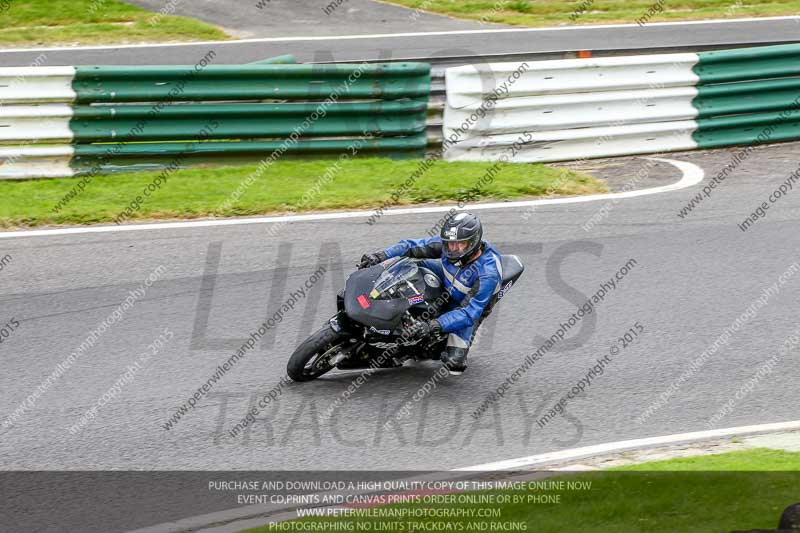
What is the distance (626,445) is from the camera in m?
7.46

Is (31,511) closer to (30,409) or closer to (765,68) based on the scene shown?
(30,409)

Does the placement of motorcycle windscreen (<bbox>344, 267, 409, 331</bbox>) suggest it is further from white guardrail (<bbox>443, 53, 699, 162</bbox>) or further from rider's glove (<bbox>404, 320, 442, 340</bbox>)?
white guardrail (<bbox>443, 53, 699, 162</bbox>)

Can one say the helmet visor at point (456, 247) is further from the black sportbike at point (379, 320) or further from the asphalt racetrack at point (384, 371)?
the asphalt racetrack at point (384, 371)

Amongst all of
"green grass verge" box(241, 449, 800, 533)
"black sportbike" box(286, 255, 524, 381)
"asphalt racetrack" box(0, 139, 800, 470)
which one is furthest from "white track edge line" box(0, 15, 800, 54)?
"green grass verge" box(241, 449, 800, 533)

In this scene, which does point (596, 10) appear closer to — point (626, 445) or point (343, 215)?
point (343, 215)

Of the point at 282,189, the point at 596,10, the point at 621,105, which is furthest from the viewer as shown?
the point at 596,10

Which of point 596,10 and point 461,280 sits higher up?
point 461,280

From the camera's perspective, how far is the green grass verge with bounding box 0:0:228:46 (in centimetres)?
2002

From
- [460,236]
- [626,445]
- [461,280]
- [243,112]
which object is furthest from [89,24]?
[626,445]

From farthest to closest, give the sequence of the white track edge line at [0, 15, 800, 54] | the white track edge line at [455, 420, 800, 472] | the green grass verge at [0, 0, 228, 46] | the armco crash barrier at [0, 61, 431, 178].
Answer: the green grass verge at [0, 0, 228, 46] → the white track edge line at [0, 15, 800, 54] → the armco crash barrier at [0, 61, 431, 178] → the white track edge line at [455, 420, 800, 472]

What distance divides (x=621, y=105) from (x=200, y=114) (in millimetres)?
5587

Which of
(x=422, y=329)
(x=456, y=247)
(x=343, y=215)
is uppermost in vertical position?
(x=456, y=247)

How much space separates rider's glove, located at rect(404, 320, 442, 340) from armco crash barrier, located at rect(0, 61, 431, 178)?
217 inches

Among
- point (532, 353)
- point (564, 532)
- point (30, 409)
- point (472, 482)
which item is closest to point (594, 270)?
point (532, 353)
